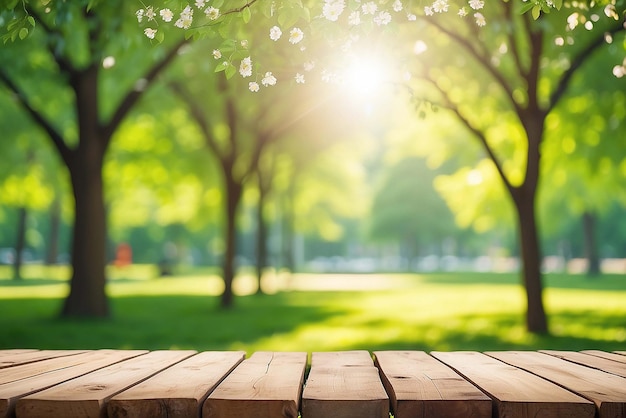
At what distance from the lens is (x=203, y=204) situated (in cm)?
3400

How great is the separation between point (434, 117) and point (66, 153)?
11.3 m

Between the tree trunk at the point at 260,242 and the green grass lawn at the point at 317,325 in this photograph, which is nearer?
the green grass lawn at the point at 317,325

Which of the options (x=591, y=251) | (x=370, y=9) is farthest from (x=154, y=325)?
(x=591, y=251)

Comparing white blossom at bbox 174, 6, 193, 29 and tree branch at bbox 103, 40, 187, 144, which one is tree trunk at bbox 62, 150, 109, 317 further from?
white blossom at bbox 174, 6, 193, 29

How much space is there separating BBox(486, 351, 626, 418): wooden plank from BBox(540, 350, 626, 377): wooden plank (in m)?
0.07

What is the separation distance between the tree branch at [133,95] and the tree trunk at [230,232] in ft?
17.0

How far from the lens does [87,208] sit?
585 inches

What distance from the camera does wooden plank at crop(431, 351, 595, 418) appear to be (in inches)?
95.4

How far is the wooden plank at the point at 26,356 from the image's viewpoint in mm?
3377

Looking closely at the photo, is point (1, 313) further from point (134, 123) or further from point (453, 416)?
point (453, 416)

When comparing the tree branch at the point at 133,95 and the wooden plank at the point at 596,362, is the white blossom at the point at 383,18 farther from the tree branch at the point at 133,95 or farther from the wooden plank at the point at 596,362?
the tree branch at the point at 133,95

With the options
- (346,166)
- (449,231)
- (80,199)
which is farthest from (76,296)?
(449,231)

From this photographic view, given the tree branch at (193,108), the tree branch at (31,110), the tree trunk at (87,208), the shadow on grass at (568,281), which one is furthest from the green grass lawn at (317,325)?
the shadow on grass at (568,281)

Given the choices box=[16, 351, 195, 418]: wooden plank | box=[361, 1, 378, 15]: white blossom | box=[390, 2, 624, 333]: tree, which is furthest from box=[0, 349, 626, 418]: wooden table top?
box=[390, 2, 624, 333]: tree
